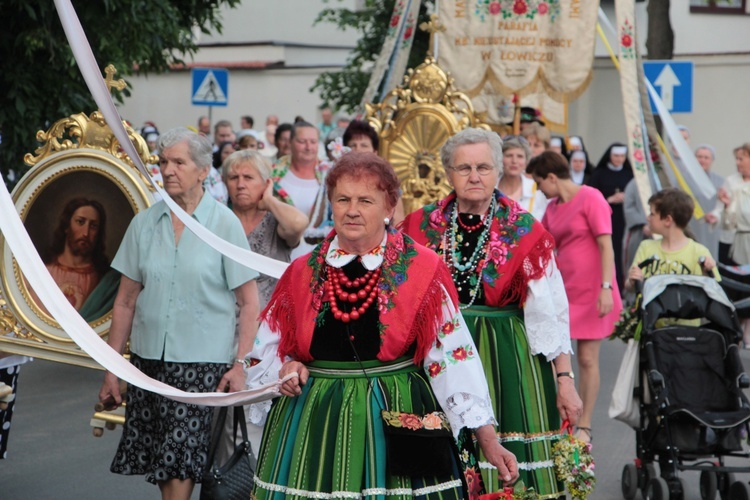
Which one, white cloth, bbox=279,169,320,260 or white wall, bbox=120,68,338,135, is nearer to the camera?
white cloth, bbox=279,169,320,260

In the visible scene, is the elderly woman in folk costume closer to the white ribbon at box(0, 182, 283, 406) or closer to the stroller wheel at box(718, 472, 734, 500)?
the white ribbon at box(0, 182, 283, 406)

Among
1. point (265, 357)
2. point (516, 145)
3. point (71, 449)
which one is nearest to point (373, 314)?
point (265, 357)

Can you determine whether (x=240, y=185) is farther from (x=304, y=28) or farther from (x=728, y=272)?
(x=304, y=28)

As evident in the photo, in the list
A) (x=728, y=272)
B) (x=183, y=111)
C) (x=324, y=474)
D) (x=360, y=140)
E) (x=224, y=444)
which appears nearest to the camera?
(x=324, y=474)

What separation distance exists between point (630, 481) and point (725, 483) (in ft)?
1.79

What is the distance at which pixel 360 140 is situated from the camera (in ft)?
29.8

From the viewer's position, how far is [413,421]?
4543mm

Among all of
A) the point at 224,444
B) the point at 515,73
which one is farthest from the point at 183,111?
the point at 224,444

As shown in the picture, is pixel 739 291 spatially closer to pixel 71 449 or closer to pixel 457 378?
pixel 71 449

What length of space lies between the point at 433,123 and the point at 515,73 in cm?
240

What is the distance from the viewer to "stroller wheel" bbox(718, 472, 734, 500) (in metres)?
7.52

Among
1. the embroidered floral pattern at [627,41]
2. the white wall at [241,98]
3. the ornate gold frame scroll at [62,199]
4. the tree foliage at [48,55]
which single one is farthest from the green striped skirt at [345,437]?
the white wall at [241,98]

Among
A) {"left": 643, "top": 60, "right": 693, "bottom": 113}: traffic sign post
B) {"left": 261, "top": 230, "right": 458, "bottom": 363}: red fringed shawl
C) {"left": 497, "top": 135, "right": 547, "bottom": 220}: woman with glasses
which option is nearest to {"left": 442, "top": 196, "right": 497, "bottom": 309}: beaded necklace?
{"left": 261, "top": 230, "right": 458, "bottom": 363}: red fringed shawl

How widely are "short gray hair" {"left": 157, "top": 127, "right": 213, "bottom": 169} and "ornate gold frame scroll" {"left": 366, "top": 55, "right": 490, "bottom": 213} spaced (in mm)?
4058
